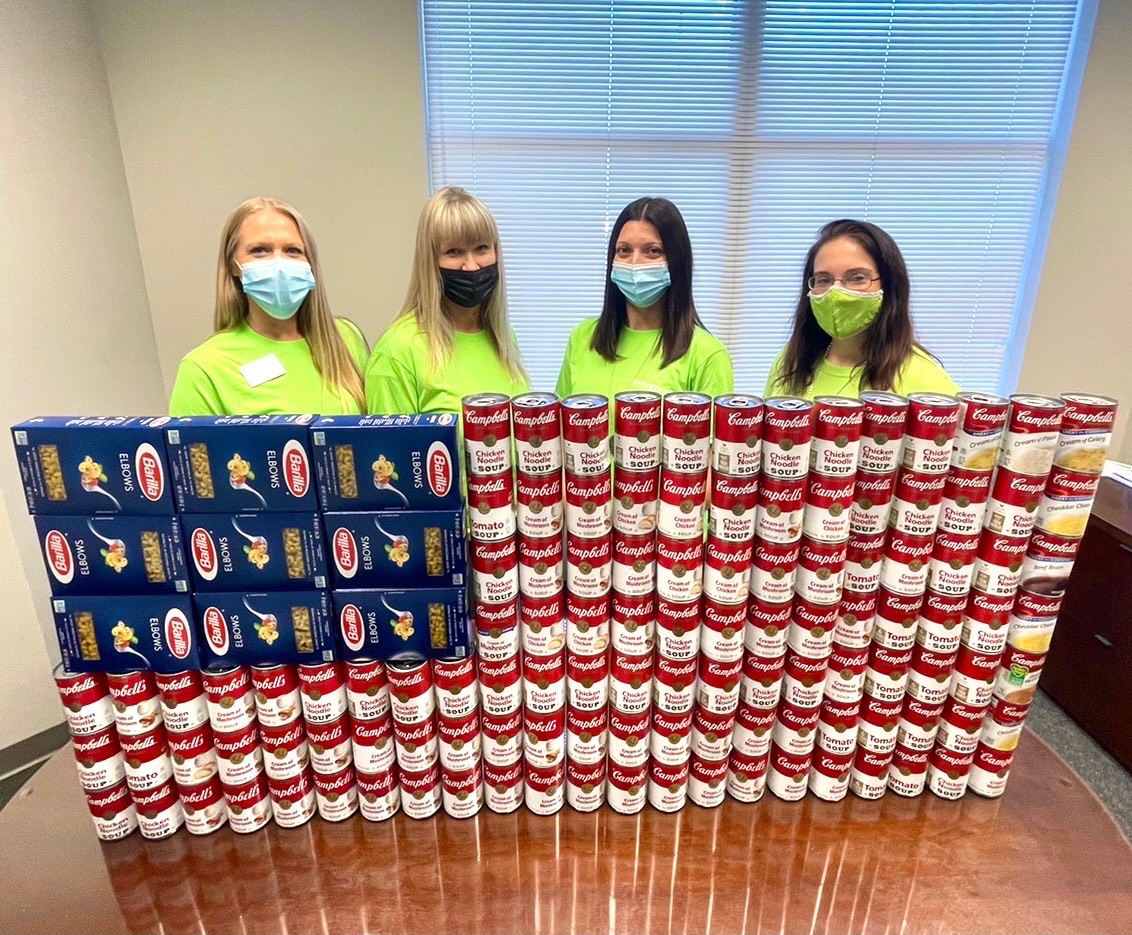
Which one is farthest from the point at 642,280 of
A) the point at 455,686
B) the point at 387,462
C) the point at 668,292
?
the point at 455,686

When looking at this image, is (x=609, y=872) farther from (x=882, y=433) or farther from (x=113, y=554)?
(x=113, y=554)

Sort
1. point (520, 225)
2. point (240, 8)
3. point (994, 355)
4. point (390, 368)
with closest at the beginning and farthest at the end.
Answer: point (390, 368)
point (240, 8)
point (520, 225)
point (994, 355)

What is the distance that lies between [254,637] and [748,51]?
3.13m

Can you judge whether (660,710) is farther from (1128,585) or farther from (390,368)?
(1128,585)

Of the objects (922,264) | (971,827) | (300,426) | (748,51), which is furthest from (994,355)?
(300,426)

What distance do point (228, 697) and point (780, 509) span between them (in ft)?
3.22

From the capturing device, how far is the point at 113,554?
1.06m

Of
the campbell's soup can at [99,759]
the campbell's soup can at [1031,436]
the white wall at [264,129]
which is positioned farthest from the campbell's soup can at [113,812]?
the white wall at [264,129]

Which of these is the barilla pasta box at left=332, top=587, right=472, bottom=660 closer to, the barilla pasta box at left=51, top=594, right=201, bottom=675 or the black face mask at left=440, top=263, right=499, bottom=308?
the barilla pasta box at left=51, top=594, right=201, bottom=675

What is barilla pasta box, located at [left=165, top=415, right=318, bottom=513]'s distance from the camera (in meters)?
1.01

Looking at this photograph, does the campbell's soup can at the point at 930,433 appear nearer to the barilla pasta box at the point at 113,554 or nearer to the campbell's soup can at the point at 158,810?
the barilla pasta box at the point at 113,554

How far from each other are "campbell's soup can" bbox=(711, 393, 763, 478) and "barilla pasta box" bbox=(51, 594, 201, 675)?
899 millimetres

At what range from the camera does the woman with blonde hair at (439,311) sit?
1845mm

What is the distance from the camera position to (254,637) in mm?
1096
